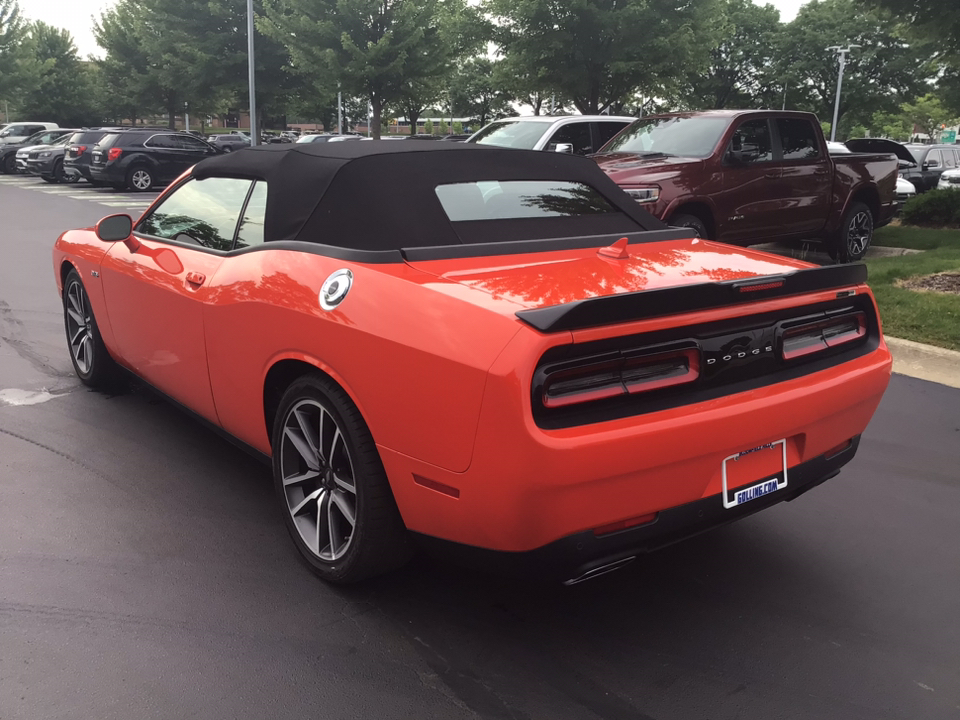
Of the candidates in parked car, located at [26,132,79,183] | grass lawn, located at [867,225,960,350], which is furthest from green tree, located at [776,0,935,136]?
grass lawn, located at [867,225,960,350]

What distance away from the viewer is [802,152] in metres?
10.5

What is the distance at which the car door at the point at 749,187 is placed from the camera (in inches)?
374

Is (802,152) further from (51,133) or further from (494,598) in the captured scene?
(51,133)

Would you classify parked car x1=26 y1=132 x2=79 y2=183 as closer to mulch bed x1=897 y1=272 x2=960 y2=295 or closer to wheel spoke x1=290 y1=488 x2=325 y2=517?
mulch bed x1=897 y1=272 x2=960 y2=295

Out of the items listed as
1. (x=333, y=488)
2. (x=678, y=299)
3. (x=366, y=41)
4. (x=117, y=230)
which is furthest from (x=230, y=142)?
(x=678, y=299)

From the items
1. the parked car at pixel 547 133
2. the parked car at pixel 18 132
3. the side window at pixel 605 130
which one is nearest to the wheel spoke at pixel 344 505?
the parked car at pixel 547 133

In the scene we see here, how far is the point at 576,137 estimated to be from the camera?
500 inches

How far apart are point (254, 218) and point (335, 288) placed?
879 mm

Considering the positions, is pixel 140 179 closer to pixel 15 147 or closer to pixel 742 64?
pixel 15 147

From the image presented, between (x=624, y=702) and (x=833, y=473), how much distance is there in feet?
4.13

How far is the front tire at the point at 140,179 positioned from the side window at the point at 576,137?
600 inches

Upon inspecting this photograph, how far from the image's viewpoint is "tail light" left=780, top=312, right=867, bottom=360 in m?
3.07

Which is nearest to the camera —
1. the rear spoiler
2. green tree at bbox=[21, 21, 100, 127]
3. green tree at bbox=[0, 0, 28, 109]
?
the rear spoiler

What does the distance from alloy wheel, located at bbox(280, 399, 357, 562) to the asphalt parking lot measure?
0.19 m
